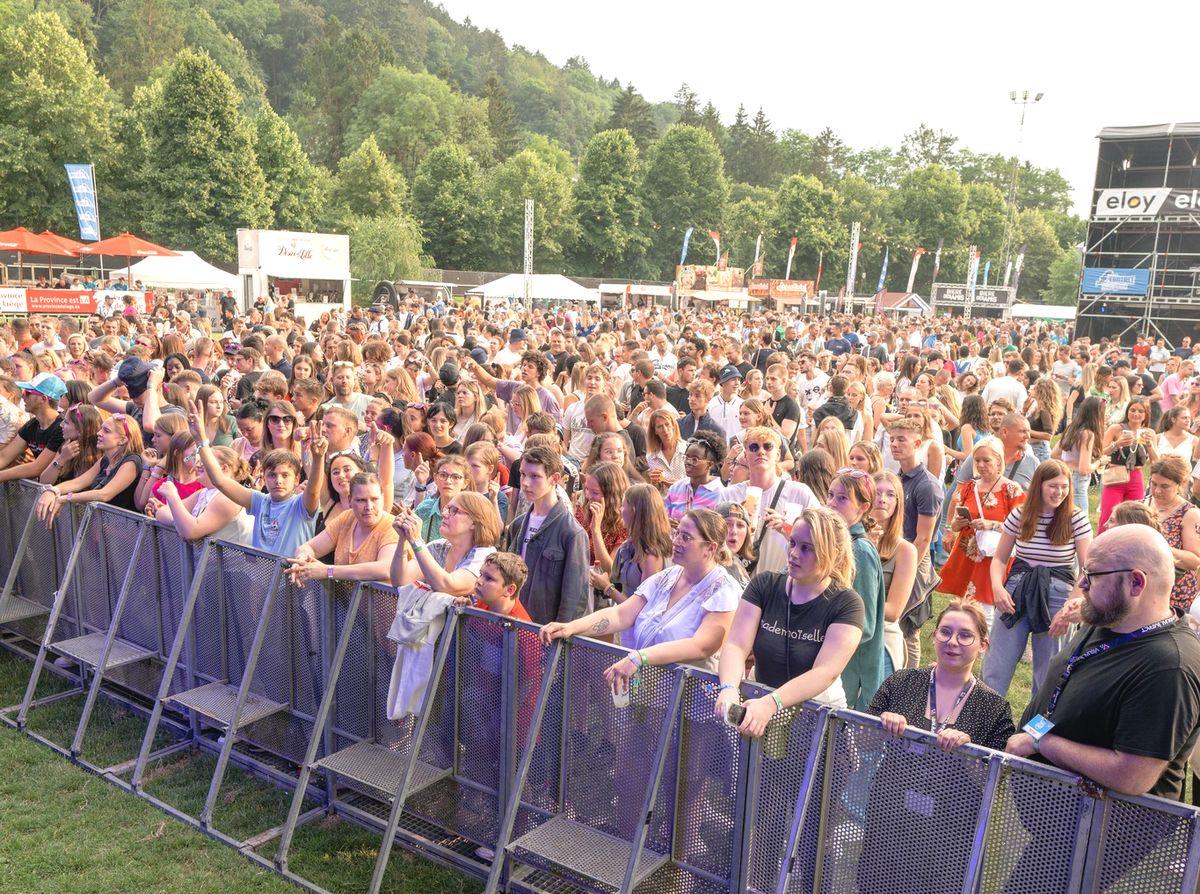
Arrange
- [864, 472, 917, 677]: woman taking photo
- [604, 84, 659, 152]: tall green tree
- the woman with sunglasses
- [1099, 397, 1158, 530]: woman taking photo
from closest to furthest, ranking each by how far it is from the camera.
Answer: [864, 472, 917, 677]: woman taking photo, the woman with sunglasses, [1099, 397, 1158, 530]: woman taking photo, [604, 84, 659, 152]: tall green tree

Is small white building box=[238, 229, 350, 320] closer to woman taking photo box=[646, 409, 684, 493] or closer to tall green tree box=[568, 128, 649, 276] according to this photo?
woman taking photo box=[646, 409, 684, 493]

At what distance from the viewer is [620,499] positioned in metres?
5.60

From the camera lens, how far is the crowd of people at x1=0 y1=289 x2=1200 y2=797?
3094mm

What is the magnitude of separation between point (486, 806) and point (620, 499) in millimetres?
1929

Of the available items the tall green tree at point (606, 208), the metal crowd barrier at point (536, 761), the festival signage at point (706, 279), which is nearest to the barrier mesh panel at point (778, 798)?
the metal crowd barrier at point (536, 761)

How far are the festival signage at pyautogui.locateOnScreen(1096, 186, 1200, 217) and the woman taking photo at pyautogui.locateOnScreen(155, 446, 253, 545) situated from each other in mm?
30395

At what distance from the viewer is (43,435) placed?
726 cm

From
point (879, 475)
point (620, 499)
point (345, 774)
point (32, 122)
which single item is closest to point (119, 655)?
point (345, 774)

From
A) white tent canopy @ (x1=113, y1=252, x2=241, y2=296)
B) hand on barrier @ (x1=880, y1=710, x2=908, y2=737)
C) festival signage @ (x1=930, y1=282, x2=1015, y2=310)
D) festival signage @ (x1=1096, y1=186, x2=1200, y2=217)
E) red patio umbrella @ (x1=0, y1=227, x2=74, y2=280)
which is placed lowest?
hand on barrier @ (x1=880, y1=710, x2=908, y2=737)

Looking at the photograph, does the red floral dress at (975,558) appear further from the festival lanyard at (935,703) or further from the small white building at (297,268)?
the small white building at (297,268)

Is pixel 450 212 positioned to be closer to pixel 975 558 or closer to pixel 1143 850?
pixel 975 558

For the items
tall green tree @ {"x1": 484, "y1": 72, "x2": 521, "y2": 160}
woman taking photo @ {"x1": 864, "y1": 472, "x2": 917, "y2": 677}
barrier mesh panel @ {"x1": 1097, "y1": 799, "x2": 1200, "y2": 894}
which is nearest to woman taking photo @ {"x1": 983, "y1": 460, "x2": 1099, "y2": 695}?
woman taking photo @ {"x1": 864, "y1": 472, "x2": 917, "y2": 677}

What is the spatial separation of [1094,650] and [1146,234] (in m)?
31.4

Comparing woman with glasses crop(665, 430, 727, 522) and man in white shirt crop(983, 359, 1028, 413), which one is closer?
woman with glasses crop(665, 430, 727, 522)
